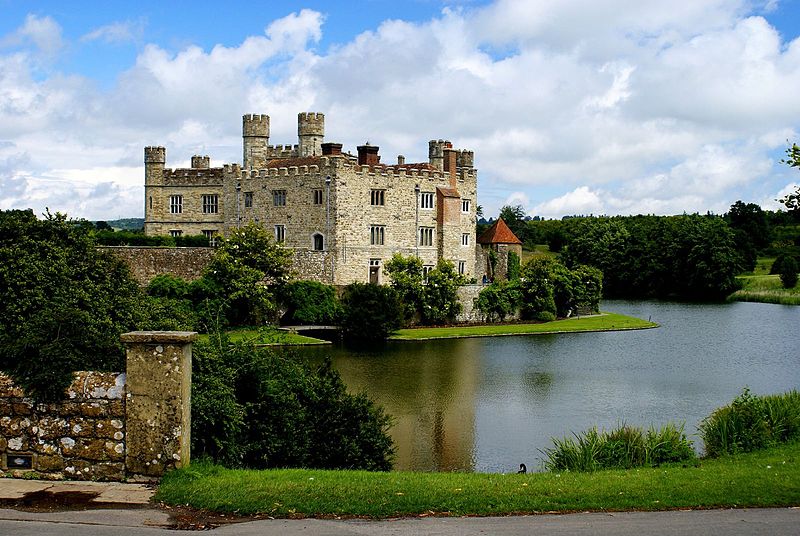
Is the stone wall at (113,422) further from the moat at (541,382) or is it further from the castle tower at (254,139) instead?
the castle tower at (254,139)

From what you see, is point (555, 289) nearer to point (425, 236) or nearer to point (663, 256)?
point (425, 236)

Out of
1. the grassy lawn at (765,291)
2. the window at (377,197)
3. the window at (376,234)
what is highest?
the window at (377,197)

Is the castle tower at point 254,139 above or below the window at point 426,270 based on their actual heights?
above

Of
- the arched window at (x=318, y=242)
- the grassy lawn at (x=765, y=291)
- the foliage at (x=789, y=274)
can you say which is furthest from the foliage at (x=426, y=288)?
the foliage at (x=789, y=274)

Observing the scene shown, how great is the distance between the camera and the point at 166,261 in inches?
1690

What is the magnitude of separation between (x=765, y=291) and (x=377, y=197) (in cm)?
4448

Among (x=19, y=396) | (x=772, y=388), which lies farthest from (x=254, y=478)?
(x=772, y=388)

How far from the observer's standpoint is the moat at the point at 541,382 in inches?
781

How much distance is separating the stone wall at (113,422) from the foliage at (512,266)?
50.0 meters

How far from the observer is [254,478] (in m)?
9.74

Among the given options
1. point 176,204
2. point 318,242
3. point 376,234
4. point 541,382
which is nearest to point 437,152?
point 376,234

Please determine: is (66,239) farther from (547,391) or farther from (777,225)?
(777,225)

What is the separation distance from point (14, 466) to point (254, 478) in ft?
8.78

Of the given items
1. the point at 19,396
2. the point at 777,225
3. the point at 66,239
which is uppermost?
the point at 777,225
